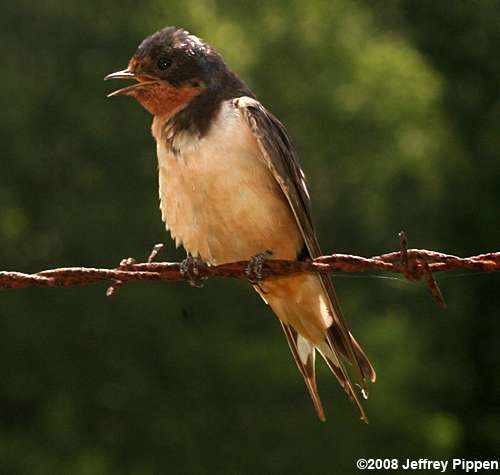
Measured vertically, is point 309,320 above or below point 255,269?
above

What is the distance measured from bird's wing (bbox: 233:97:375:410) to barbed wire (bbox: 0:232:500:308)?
47 centimetres

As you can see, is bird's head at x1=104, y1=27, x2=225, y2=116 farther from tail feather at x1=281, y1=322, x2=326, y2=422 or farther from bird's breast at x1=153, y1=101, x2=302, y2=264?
tail feather at x1=281, y1=322, x2=326, y2=422

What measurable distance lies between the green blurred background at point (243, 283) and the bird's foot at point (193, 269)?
7.02 metres

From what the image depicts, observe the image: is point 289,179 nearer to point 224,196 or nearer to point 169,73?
point 224,196

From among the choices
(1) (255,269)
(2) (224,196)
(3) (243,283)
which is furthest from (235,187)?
(3) (243,283)

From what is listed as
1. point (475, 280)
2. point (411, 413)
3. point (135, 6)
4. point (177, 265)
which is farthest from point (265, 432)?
point (177, 265)

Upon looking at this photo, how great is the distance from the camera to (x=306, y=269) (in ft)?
12.0

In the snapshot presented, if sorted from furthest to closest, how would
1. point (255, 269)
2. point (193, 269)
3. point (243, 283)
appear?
point (243, 283) < point (193, 269) < point (255, 269)

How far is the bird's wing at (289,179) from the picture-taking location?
15.0ft

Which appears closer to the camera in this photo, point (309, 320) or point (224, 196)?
point (224, 196)

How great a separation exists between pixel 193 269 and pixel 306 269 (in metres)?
0.90

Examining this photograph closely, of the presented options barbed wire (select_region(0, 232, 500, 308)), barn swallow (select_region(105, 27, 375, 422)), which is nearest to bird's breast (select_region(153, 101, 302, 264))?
barn swallow (select_region(105, 27, 375, 422))

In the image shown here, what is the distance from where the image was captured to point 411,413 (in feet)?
43.0

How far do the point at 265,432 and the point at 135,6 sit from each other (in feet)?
14.6
